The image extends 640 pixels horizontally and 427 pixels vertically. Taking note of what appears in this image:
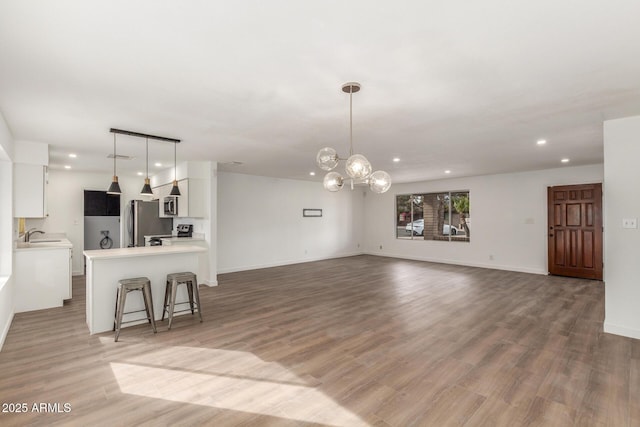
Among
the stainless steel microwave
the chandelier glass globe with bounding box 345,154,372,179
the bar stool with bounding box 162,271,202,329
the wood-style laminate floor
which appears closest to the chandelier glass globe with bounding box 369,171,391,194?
the chandelier glass globe with bounding box 345,154,372,179

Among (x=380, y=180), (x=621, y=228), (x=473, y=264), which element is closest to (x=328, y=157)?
(x=380, y=180)

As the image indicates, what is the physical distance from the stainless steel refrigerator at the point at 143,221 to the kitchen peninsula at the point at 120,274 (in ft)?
11.2

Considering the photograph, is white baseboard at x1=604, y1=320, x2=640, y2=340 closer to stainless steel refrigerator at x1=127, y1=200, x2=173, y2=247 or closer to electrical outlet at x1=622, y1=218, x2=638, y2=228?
electrical outlet at x1=622, y1=218, x2=638, y2=228

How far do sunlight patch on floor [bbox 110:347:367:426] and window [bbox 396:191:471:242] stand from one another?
7.39 metres

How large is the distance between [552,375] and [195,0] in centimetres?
382

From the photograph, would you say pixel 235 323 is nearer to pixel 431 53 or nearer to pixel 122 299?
A: pixel 122 299

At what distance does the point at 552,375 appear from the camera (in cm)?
270

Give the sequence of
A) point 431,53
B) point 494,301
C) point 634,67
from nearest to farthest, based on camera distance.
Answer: point 431,53 → point 634,67 → point 494,301

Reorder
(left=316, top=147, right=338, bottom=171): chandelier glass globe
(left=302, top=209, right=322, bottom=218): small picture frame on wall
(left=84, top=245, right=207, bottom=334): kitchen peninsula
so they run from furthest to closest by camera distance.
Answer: (left=302, top=209, right=322, bottom=218): small picture frame on wall < (left=84, top=245, right=207, bottom=334): kitchen peninsula < (left=316, top=147, right=338, bottom=171): chandelier glass globe

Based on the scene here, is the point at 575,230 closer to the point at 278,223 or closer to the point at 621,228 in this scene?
the point at 621,228

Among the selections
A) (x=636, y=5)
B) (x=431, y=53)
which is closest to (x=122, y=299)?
(x=431, y=53)

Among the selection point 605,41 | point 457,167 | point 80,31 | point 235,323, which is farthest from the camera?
point 457,167

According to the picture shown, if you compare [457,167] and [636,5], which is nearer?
[636,5]

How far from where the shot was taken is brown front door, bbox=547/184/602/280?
21.4 ft
